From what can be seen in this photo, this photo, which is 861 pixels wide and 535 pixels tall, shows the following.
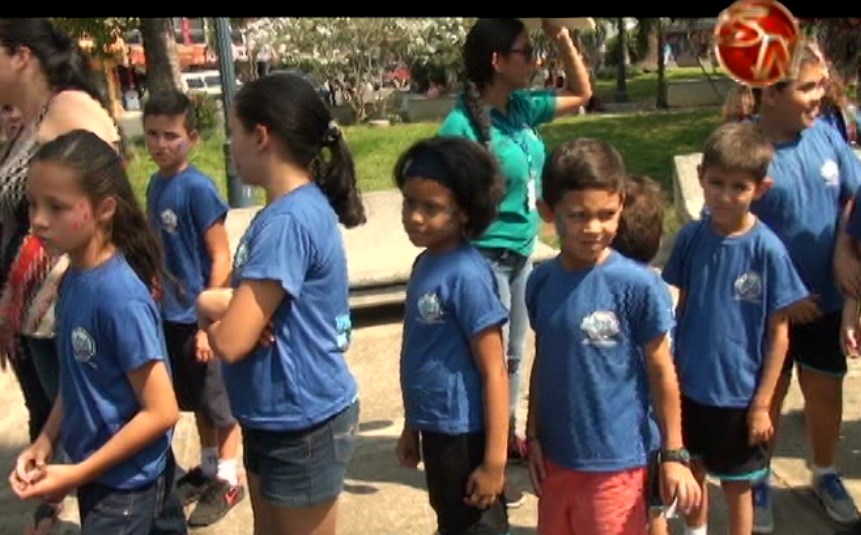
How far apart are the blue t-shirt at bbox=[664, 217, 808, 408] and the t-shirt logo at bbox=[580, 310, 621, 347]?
49cm

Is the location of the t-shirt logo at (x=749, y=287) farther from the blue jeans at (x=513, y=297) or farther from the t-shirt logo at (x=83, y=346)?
the t-shirt logo at (x=83, y=346)

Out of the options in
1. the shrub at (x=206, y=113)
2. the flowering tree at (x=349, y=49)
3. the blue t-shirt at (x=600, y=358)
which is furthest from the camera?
the flowering tree at (x=349, y=49)

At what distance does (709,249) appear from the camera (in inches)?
108

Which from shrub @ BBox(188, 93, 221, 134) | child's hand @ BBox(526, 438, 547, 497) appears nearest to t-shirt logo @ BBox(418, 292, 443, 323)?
child's hand @ BBox(526, 438, 547, 497)

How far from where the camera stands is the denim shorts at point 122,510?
2.19 m

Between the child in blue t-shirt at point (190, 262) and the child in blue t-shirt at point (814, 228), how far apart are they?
169 centimetres

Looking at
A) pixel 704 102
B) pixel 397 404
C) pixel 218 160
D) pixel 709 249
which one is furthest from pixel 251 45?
pixel 709 249

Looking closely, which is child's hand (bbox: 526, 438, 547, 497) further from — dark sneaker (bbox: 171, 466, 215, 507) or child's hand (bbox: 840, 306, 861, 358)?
dark sneaker (bbox: 171, 466, 215, 507)

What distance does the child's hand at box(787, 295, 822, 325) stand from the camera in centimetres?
296

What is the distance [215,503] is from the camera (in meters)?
3.51

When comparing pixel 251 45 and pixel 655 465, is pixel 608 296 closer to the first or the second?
pixel 655 465

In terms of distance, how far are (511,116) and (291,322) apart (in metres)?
1.34

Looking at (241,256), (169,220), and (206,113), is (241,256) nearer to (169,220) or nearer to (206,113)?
(169,220)

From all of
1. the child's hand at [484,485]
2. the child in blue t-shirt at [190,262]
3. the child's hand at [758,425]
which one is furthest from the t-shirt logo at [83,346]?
the child's hand at [758,425]
